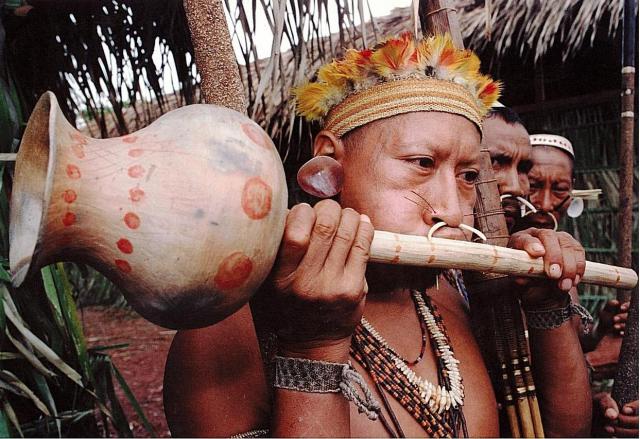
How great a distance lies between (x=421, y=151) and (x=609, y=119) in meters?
4.22

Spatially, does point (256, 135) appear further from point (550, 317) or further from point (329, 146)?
point (550, 317)

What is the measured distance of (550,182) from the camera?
105 inches

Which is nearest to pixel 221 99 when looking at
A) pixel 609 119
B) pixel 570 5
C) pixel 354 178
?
pixel 354 178

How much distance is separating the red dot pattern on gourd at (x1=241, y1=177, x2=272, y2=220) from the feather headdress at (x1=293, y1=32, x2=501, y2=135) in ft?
2.06

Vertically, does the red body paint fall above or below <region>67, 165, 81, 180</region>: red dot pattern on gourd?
below

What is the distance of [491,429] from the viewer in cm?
148

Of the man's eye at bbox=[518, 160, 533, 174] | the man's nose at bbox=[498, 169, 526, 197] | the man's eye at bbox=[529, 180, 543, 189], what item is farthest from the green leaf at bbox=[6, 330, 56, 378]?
the man's eye at bbox=[529, 180, 543, 189]

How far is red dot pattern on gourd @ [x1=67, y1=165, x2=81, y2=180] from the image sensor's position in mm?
813

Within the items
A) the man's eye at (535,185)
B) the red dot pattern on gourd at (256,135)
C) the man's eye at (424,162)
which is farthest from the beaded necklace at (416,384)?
the man's eye at (535,185)

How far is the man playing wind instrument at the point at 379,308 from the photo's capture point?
1008mm

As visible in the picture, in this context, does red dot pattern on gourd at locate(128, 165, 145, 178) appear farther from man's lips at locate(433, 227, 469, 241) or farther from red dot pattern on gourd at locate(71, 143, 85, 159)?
man's lips at locate(433, 227, 469, 241)

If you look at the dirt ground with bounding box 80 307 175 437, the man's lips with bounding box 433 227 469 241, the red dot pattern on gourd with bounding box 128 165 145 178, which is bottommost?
the dirt ground with bounding box 80 307 175 437

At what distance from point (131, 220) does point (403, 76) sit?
2.93 feet

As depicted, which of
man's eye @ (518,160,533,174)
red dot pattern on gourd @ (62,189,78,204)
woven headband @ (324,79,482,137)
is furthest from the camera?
man's eye @ (518,160,533,174)
